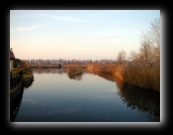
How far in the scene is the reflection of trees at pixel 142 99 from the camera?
24.4 ft

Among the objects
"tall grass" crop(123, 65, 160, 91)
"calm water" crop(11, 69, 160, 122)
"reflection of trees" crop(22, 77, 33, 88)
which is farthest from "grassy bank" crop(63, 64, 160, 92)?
"reflection of trees" crop(22, 77, 33, 88)

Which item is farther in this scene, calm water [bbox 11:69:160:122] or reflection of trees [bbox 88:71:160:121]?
reflection of trees [bbox 88:71:160:121]

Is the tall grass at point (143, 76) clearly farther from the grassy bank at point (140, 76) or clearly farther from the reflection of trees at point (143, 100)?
the reflection of trees at point (143, 100)

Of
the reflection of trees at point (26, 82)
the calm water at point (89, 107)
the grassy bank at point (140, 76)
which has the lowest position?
the calm water at point (89, 107)

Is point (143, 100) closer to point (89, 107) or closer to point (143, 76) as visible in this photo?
point (143, 76)

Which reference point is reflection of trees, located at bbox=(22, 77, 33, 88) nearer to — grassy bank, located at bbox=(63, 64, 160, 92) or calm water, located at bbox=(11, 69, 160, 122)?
calm water, located at bbox=(11, 69, 160, 122)

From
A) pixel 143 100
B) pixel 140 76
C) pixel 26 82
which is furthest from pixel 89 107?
pixel 26 82

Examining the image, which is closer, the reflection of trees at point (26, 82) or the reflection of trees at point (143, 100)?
the reflection of trees at point (143, 100)

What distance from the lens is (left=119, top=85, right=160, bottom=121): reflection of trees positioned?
24.4ft

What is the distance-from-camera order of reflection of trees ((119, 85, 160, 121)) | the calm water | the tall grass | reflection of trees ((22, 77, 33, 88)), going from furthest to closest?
reflection of trees ((22, 77, 33, 88)), the tall grass, reflection of trees ((119, 85, 160, 121)), the calm water

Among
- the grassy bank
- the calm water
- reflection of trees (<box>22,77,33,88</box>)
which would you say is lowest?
the calm water

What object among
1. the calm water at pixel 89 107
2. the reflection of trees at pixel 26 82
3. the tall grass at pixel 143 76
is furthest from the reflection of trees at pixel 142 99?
the reflection of trees at pixel 26 82

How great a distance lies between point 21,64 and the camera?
40.7ft
